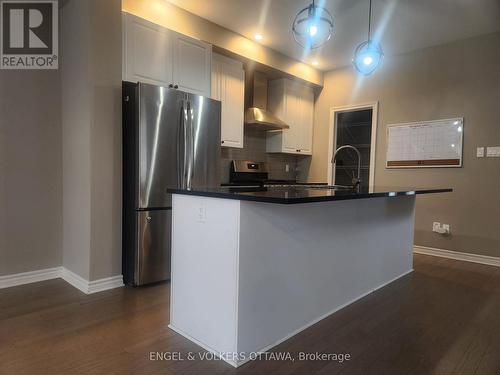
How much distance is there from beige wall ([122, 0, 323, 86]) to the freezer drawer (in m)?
1.87

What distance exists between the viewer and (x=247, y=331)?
1711 millimetres

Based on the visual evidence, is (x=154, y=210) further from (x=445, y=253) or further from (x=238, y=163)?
(x=445, y=253)

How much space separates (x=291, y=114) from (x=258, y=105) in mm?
521

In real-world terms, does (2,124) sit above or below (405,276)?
above

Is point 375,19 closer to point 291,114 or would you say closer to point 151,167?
point 291,114

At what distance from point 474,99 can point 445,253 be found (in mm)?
1884

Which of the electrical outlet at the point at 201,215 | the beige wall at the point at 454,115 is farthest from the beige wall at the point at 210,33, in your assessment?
the electrical outlet at the point at 201,215

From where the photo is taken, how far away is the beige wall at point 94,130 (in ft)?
8.50

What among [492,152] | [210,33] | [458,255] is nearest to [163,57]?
[210,33]

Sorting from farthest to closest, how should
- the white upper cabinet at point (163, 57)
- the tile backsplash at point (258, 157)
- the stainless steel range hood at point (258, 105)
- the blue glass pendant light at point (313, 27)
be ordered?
the tile backsplash at point (258, 157), the stainless steel range hood at point (258, 105), the white upper cabinet at point (163, 57), the blue glass pendant light at point (313, 27)

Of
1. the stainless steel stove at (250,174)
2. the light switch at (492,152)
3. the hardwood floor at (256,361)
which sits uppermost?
the light switch at (492,152)

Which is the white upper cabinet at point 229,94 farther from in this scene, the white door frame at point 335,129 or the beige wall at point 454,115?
the beige wall at point 454,115

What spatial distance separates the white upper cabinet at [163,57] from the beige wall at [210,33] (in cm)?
15

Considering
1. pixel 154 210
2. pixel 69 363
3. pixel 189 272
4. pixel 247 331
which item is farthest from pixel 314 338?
pixel 154 210
